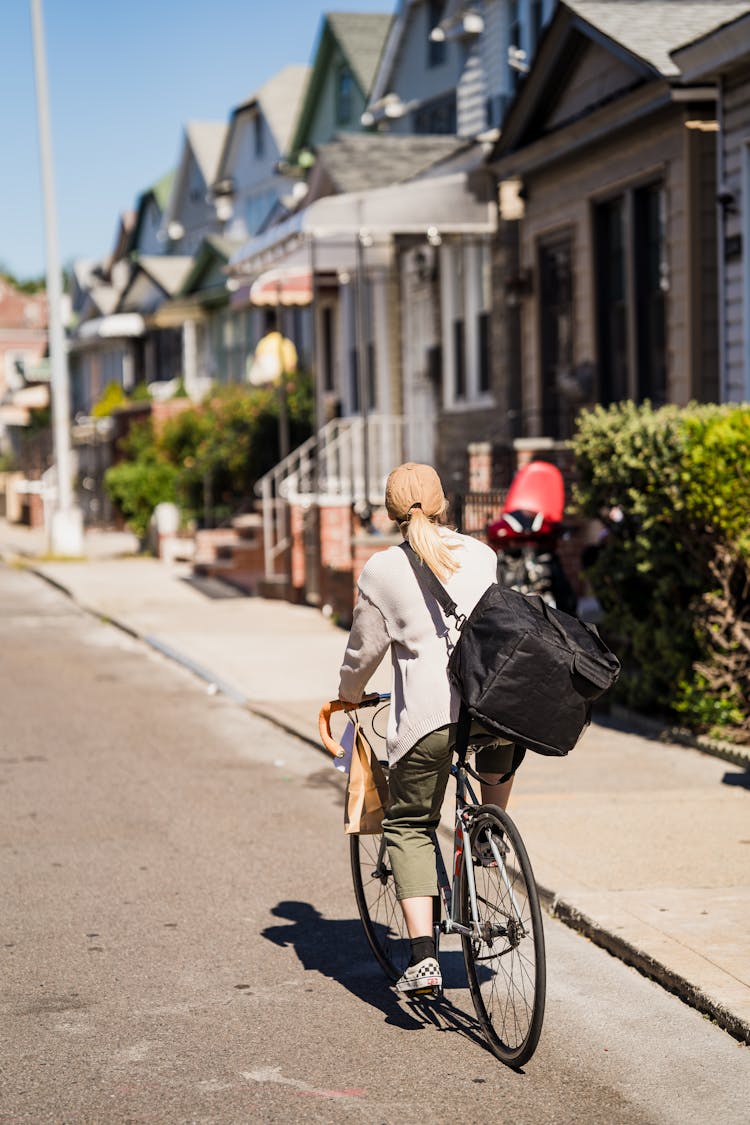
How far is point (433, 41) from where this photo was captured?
28.6 meters

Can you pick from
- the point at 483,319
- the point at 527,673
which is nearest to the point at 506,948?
the point at 527,673

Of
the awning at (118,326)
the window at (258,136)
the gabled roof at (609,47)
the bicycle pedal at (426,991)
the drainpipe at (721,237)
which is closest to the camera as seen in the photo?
the bicycle pedal at (426,991)

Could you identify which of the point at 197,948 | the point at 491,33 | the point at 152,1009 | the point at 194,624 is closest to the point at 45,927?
the point at 197,948

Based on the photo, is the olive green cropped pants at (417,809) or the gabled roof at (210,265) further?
the gabled roof at (210,265)

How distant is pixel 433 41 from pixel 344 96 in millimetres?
7795

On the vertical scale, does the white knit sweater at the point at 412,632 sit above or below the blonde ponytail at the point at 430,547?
below

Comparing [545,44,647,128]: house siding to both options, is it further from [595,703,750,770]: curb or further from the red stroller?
[595,703,750,770]: curb

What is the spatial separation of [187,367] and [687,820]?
118ft

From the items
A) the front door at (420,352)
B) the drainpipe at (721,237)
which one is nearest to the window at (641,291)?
the drainpipe at (721,237)

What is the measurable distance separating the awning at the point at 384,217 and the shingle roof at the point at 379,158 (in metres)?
1.58

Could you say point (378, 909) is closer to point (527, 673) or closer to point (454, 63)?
point (527, 673)

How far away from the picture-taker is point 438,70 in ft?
93.7

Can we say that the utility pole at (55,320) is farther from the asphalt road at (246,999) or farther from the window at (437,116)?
the asphalt road at (246,999)

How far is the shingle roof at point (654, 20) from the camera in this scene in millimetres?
15680
